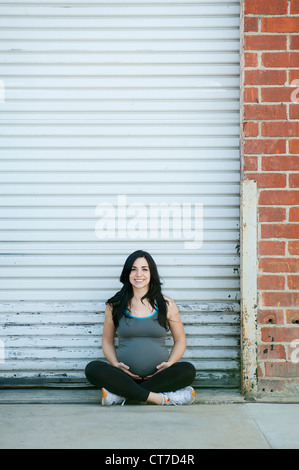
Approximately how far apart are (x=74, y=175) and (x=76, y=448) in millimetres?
2334

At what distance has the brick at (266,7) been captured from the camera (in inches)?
170

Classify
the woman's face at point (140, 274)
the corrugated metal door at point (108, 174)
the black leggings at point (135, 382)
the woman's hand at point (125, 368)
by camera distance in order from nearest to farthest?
1. the black leggings at point (135, 382)
2. the woman's hand at point (125, 368)
3. the woman's face at point (140, 274)
4. the corrugated metal door at point (108, 174)

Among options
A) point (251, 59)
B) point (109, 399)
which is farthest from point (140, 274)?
point (251, 59)

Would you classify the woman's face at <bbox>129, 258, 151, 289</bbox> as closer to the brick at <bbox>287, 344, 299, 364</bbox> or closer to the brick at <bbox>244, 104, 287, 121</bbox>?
the brick at <bbox>287, 344, 299, 364</bbox>

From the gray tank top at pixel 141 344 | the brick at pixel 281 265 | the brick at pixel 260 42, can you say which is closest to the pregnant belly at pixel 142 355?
the gray tank top at pixel 141 344

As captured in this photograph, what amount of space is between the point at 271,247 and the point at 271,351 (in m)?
0.83

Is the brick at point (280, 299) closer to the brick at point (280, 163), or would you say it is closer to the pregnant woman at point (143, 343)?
the pregnant woman at point (143, 343)

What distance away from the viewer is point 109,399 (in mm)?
4133

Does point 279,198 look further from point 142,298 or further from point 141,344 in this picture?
point 141,344

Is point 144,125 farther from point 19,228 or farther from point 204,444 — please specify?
point 204,444

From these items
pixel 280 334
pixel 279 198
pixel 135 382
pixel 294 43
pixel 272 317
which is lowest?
pixel 135 382

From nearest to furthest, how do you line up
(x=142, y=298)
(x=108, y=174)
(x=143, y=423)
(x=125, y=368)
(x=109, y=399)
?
(x=143, y=423) < (x=109, y=399) < (x=125, y=368) < (x=142, y=298) < (x=108, y=174)

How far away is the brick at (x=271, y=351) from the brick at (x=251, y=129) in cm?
169

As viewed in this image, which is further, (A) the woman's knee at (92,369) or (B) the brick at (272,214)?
(B) the brick at (272,214)
